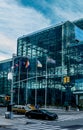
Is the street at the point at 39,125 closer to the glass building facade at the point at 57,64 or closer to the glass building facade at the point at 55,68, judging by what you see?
the glass building facade at the point at 55,68

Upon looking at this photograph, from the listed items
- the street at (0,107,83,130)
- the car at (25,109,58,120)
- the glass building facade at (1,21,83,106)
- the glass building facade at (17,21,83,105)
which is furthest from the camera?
the glass building facade at (17,21,83,105)

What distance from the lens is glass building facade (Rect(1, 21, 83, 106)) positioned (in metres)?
91.2

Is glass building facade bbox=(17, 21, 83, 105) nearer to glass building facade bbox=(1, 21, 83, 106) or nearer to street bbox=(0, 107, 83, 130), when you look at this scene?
glass building facade bbox=(1, 21, 83, 106)

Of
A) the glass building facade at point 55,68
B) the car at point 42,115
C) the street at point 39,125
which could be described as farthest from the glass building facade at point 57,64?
the street at point 39,125

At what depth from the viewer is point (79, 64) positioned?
90.8m

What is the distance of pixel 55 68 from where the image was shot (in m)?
95.6

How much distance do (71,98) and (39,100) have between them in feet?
37.2

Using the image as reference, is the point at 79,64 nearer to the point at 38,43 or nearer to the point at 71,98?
the point at 71,98

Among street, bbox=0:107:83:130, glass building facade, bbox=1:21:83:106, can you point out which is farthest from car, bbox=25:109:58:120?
glass building facade, bbox=1:21:83:106

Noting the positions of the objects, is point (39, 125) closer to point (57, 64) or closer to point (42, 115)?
point (42, 115)

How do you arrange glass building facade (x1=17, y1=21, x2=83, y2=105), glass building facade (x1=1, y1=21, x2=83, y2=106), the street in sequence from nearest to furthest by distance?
the street
glass building facade (x1=1, y1=21, x2=83, y2=106)
glass building facade (x1=17, y1=21, x2=83, y2=105)

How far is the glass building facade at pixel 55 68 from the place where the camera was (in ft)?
299

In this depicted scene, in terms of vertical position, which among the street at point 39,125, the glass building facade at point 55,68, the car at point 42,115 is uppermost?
the glass building facade at point 55,68

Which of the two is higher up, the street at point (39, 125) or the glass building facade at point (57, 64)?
the glass building facade at point (57, 64)
